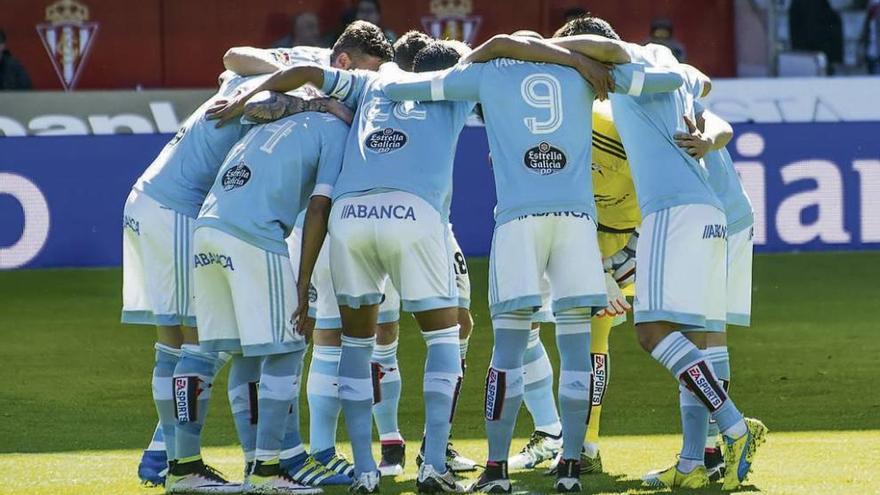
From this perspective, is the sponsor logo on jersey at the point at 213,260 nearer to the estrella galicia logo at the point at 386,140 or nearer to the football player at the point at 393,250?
the football player at the point at 393,250

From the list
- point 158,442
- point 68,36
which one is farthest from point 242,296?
point 68,36

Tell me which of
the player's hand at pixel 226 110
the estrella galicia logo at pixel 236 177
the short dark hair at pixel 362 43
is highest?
the short dark hair at pixel 362 43

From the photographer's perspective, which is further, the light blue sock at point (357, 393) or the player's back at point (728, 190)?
the player's back at point (728, 190)

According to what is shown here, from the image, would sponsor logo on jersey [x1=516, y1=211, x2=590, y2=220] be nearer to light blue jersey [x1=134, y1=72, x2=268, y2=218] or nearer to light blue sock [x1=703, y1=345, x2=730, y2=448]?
light blue sock [x1=703, y1=345, x2=730, y2=448]

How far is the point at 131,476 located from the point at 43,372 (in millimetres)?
3059

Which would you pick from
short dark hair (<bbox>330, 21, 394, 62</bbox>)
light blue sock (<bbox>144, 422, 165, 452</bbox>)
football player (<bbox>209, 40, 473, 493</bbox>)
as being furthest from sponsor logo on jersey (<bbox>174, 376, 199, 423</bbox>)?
short dark hair (<bbox>330, 21, 394, 62</bbox>)

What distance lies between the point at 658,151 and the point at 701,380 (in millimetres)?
923

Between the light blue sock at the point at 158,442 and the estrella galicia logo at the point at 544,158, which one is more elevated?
the estrella galicia logo at the point at 544,158

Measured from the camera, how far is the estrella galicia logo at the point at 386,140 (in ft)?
21.0

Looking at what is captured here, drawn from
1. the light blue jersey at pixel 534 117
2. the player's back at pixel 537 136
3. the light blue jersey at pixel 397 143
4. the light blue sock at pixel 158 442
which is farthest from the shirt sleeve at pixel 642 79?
the light blue sock at pixel 158 442

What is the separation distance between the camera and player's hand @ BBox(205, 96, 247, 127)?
6.63 m

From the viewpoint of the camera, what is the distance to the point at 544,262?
6320mm

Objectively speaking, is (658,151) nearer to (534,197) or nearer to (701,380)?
(534,197)

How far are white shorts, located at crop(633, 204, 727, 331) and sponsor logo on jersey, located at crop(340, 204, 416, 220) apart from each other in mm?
926
